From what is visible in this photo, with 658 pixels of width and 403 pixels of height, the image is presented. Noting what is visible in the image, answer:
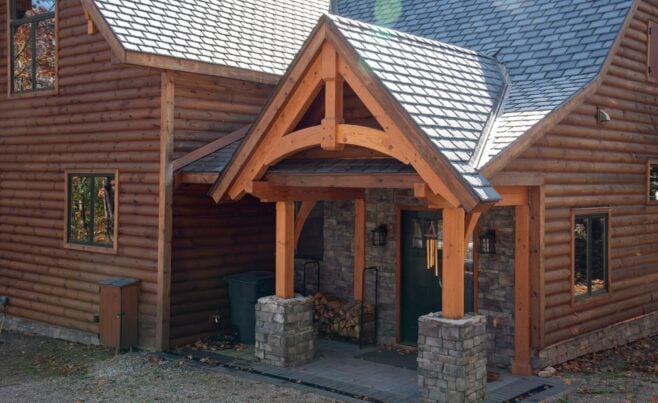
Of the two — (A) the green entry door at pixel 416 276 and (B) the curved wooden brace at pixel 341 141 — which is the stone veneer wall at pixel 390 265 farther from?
(B) the curved wooden brace at pixel 341 141

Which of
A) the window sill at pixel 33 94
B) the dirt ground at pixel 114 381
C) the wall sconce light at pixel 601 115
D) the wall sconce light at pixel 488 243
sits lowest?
the dirt ground at pixel 114 381

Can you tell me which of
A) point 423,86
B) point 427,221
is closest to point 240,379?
point 427,221

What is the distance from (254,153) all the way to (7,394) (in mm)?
4707

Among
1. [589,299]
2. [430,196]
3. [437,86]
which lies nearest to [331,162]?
[437,86]

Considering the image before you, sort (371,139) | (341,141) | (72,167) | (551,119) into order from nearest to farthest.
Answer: (371,139), (341,141), (551,119), (72,167)

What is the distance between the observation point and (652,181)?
536 inches

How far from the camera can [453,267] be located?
28.8 ft

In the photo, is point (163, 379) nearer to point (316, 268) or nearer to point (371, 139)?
point (316, 268)

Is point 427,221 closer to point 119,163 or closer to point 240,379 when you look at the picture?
point 240,379

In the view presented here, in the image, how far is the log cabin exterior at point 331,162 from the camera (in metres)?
9.44

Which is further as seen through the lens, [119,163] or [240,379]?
[119,163]

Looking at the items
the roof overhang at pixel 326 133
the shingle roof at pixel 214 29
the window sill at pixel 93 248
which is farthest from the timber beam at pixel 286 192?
the window sill at pixel 93 248

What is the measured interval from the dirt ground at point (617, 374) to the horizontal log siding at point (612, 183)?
19.2 inches

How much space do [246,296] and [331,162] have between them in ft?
10.9
